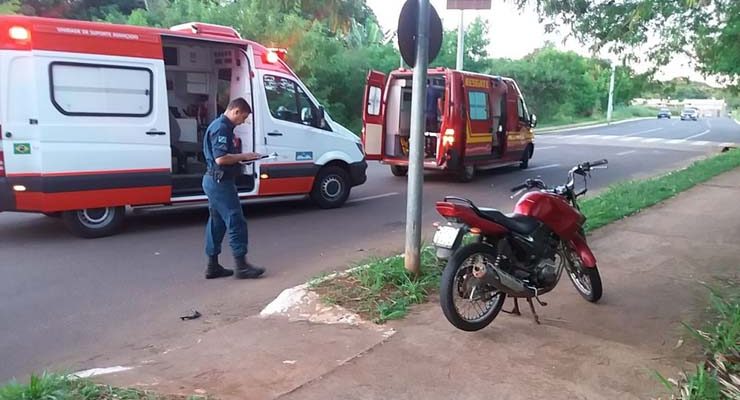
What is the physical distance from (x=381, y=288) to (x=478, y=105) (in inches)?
340

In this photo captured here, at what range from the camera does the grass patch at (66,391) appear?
3.30 metres

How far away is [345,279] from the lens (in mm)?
5672

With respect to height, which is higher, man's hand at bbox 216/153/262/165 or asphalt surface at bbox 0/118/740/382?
man's hand at bbox 216/153/262/165

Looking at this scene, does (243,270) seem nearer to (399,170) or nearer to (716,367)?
(716,367)

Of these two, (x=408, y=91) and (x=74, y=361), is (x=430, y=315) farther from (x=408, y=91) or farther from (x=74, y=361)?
(x=408, y=91)

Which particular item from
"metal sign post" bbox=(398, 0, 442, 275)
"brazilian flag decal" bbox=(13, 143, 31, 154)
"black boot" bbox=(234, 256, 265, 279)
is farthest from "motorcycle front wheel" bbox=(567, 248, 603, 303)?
"brazilian flag decal" bbox=(13, 143, 31, 154)

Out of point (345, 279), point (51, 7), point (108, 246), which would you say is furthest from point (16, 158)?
point (51, 7)

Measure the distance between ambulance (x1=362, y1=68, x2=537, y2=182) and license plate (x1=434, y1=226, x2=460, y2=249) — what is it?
8.19 metres

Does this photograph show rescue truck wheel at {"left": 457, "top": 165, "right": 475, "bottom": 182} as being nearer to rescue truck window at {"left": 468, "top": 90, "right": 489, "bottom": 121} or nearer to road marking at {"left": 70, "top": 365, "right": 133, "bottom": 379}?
rescue truck window at {"left": 468, "top": 90, "right": 489, "bottom": 121}

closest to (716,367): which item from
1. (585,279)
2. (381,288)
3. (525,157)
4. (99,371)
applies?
(585,279)

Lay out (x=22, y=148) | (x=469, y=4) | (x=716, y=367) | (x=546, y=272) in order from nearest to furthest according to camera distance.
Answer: (x=716, y=367) → (x=546, y=272) → (x=22, y=148) → (x=469, y=4)

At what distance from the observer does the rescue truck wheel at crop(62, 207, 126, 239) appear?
7.64 metres

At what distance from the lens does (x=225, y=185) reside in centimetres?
604

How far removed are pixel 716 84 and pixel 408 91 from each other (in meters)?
20.3
